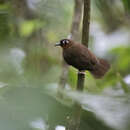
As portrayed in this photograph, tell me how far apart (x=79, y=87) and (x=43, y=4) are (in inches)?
87.3

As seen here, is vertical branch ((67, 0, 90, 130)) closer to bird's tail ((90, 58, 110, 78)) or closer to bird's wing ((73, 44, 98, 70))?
bird's wing ((73, 44, 98, 70))

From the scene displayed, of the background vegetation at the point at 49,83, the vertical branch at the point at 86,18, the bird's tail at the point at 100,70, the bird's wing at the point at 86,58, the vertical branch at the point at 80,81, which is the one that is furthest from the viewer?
the bird's tail at the point at 100,70

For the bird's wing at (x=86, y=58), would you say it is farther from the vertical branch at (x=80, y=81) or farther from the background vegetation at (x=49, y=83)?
the vertical branch at (x=80, y=81)

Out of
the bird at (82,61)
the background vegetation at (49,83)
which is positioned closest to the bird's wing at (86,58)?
the bird at (82,61)

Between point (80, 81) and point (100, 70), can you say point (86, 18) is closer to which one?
point (80, 81)

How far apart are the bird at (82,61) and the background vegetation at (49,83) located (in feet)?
0.27

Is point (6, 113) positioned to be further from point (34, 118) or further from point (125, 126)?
point (125, 126)

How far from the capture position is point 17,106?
715 mm

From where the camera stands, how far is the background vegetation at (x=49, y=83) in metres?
0.64

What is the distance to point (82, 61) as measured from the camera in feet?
7.75

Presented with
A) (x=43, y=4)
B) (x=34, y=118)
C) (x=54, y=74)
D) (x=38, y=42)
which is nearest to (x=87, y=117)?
(x=34, y=118)

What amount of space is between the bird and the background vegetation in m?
0.08

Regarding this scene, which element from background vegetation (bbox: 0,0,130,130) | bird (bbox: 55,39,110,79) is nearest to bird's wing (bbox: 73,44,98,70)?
bird (bbox: 55,39,110,79)

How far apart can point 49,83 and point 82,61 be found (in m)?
0.38
